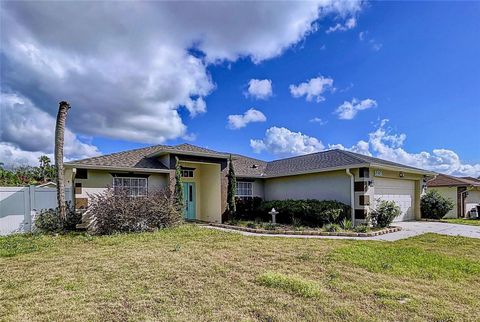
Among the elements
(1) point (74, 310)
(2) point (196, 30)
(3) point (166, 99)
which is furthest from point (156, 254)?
Result: (3) point (166, 99)

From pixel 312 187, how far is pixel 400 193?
5.37 metres

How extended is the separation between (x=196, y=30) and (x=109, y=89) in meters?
7.29

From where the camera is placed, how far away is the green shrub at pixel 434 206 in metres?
17.5

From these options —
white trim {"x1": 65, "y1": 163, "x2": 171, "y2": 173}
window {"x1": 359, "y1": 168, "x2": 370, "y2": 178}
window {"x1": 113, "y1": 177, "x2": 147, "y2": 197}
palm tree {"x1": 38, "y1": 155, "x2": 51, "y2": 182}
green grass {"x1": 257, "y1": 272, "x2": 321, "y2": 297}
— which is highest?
palm tree {"x1": 38, "y1": 155, "x2": 51, "y2": 182}

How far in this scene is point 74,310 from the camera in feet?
13.7

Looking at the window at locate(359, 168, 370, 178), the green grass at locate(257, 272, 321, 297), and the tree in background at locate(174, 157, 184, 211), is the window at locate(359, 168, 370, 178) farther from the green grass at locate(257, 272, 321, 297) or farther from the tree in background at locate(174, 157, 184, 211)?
the green grass at locate(257, 272, 321, 297)

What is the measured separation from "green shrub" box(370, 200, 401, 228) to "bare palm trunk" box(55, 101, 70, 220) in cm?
1436

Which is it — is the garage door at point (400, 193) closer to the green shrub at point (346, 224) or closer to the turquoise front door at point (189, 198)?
the green shrub at point (346, 224)


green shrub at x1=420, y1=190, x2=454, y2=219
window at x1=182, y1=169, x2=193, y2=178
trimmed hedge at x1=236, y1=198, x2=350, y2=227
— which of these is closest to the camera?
trimmed hedge at x1=236, y1=198, x2=350, y2=227

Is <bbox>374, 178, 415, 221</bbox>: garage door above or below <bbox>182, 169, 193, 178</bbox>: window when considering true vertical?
below

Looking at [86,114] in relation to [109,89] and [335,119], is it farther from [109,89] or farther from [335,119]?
[335,119]

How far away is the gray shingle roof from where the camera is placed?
1396cm

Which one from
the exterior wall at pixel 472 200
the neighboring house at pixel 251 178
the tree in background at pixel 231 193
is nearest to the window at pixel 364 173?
the neighboring house at pixel 251 178

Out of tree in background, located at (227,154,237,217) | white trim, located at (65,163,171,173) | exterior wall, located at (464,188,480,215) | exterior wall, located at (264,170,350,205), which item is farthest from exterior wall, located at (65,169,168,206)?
Result: exterior wall, located at (464,188,480,215)
